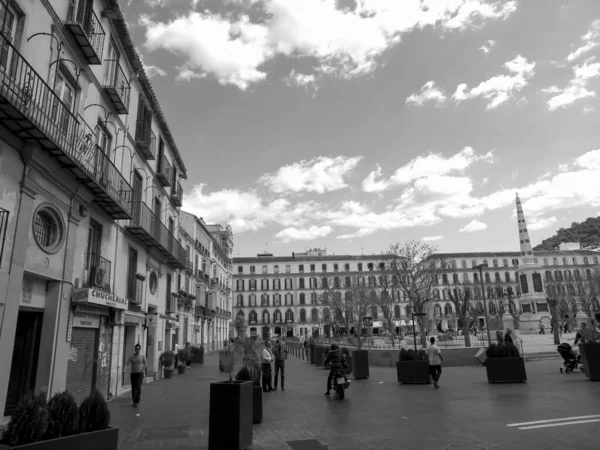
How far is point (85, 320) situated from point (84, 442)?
8.50 meters

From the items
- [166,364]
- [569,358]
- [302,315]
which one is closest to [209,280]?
[166,364]

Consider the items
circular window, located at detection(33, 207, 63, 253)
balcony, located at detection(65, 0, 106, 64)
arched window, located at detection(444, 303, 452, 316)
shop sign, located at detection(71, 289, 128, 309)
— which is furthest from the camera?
arched window, located at detection(444, 303, 452, 316)

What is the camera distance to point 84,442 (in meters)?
4.58

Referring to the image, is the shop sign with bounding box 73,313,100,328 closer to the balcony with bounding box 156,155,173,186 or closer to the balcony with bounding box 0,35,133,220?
the balcony with bounding box 0,35,133,220

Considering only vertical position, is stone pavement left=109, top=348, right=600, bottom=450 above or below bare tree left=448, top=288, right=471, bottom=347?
below

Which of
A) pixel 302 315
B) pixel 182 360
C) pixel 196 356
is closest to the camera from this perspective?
pixel 182 360

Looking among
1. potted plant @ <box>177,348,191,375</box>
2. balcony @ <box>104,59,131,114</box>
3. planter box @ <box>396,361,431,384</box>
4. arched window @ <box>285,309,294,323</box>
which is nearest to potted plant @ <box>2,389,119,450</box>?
balcony @ <box>104,59,131,114</box>

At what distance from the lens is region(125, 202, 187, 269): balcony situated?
53.7 ft

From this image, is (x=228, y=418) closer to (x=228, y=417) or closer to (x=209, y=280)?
(x=228, y=417)

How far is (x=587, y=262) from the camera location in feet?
293

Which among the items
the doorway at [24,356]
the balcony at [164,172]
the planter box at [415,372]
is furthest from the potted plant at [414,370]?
the balcony at [164,172]

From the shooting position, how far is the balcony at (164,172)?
20381 mm

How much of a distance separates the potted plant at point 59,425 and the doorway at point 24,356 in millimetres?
5658

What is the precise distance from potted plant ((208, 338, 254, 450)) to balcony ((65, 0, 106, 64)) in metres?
9.61
